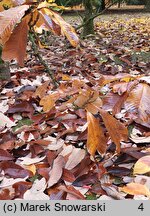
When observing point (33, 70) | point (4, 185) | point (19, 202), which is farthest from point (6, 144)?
point (33, 70)

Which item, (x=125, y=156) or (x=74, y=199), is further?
(x=125, y=156)

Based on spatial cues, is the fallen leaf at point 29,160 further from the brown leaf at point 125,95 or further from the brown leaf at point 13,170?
the brown leaf at point 125,95

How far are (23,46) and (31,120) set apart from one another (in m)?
1.04

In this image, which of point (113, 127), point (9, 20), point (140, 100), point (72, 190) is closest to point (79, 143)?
point (72, 190)

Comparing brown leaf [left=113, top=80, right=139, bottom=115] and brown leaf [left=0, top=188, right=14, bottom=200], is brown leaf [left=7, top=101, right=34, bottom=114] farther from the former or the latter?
brown leaf [left=113, top=80, right=139, bottom=115]

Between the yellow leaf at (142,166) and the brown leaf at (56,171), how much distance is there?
0.91 ft

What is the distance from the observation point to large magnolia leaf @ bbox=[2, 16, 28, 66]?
1055 millimetres

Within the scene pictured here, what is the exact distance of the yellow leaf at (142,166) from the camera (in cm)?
140

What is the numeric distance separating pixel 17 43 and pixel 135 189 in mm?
629

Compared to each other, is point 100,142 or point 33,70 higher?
point 100,142

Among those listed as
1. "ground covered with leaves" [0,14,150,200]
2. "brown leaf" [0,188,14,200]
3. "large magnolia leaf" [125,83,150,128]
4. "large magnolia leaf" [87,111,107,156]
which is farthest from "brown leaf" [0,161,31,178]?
"large magnolia leaf" [125,83,150,128]

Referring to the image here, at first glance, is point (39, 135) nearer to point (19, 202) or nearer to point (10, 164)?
point (10, 164)

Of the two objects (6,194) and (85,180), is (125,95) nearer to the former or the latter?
(85,180)

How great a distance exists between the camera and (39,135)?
1812mm
